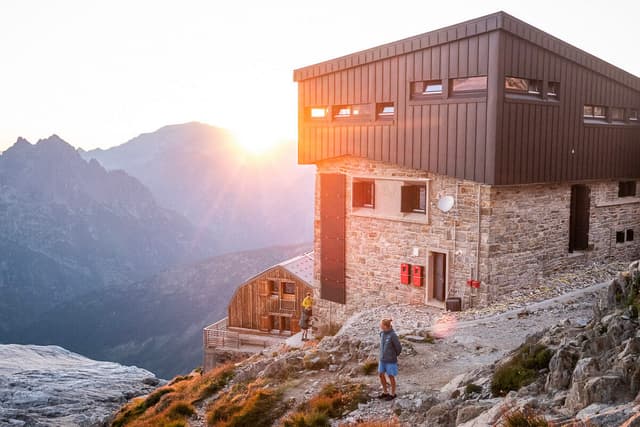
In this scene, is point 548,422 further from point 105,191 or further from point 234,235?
point 234,235

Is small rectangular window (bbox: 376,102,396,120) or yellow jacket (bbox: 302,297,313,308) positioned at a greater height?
small rectangular window (bbox: 376,102,396,120)

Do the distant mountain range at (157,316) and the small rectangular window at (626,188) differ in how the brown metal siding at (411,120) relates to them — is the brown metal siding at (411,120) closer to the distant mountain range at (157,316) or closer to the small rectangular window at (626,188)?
the small rectangular window at (626,188)

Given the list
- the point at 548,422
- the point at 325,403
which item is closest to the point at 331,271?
the point at 325,403

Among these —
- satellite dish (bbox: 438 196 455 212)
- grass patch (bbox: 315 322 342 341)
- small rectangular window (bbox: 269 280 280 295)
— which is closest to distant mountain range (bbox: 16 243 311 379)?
small rectangular window (bbox: 269 280 280 295)

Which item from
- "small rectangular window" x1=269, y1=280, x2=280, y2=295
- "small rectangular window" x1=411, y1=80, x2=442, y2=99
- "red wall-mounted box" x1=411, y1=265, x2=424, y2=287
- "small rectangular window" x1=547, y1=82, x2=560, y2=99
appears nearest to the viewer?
"small rectangular window" x1=411, y1=80, x2=442, y2=99

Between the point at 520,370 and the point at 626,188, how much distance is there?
56.8ft

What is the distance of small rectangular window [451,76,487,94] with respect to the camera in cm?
1773

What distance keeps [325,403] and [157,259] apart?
14600 centimetres

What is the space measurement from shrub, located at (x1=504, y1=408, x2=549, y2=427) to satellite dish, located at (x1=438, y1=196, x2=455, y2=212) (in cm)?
1181

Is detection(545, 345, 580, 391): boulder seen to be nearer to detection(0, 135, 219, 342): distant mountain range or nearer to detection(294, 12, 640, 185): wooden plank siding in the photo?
detection(294, 12, 640, 185): wooden plank siding

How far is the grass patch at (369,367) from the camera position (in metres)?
13.3

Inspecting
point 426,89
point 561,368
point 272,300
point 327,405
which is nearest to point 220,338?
point 272,300

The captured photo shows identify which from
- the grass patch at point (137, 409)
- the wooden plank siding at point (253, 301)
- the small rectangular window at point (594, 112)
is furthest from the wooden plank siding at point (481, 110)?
the wooden plank siding at point (253, 301)

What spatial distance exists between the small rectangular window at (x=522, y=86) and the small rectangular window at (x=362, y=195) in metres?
5.99
